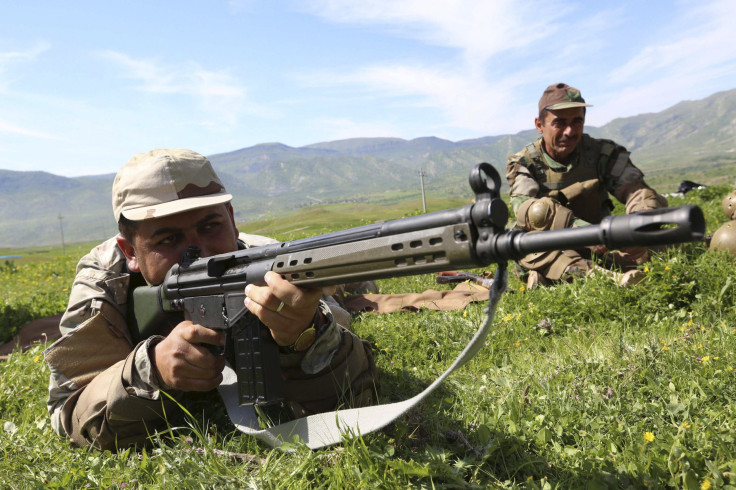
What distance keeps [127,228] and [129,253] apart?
1.04ft

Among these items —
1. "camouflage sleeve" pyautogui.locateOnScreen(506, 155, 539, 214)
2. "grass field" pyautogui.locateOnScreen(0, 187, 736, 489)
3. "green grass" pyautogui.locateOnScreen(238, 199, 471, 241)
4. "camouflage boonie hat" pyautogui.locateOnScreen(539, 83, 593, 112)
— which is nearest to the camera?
"grass field" pyautogui.locateOnScreen(0, 187, 736, 489)

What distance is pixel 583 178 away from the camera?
7.21 m

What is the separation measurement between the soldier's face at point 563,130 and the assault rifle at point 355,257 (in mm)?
5460

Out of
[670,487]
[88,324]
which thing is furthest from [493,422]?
[88,324]

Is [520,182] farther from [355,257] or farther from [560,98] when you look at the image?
[355,257]

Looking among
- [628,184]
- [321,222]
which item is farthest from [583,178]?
[321,222]

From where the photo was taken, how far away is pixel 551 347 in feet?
14.2

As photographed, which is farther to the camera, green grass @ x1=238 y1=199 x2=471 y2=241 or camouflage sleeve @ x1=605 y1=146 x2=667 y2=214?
green grass @ x1=238 y1=199 x2=471 y2=241

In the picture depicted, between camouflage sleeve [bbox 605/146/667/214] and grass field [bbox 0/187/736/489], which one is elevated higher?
camouflage sleeve [bbox 605/146/667/214]

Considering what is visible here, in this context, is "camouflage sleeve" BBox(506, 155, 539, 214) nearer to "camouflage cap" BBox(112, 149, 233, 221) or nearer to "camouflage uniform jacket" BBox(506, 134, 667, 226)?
"camouflage uniform jacket" BBox(506, 134, 667, 226)

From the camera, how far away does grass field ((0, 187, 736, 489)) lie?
2482 millimetres

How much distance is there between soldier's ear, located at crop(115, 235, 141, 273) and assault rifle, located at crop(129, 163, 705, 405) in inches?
10.0

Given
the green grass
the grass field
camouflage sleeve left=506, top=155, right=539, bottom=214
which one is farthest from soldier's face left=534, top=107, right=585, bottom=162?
the green grass

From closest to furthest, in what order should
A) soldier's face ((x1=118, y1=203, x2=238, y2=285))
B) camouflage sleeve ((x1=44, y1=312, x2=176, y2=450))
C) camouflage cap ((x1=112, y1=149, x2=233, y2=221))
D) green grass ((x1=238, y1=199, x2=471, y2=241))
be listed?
camouflage sleeve ((x1=44, y1=312, x2=176, y2=450)) < camouflage cap ((x1=112, y1=149, x2=233, y2=221)) < soldier's face ((x1=118, y1=203, x2=238, y2=285)) < green grass ((x1=238, y1=199, x2=471, y2=241))
